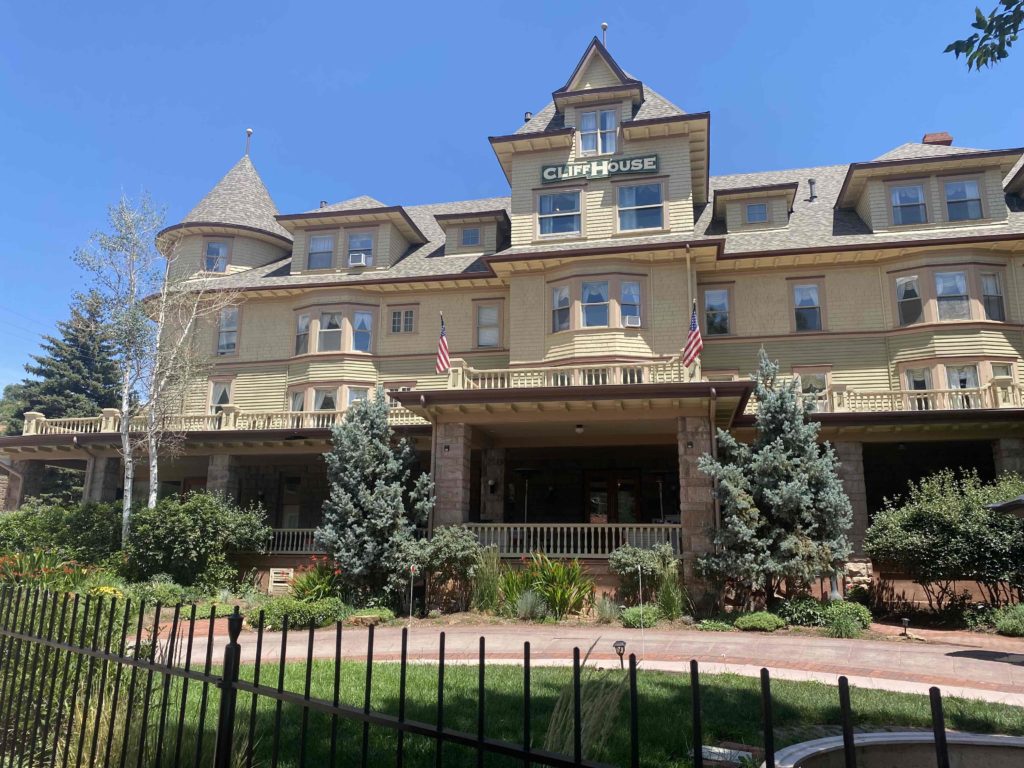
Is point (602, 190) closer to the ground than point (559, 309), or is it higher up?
higher up

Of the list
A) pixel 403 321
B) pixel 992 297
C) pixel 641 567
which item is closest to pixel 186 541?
pixel 403 321

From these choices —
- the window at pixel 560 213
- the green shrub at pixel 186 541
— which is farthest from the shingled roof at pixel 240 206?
the green shrub at pixel 186 541

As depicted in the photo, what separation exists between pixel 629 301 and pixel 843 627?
13.1 m

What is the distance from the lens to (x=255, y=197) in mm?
32812

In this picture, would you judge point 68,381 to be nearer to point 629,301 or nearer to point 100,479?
point 100,479

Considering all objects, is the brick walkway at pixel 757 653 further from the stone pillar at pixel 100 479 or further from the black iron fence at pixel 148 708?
the stone pillar at pixel 100 479

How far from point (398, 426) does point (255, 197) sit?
1698cm

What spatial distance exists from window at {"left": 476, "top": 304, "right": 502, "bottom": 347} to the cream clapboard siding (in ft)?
9.00

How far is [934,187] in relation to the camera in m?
24.2

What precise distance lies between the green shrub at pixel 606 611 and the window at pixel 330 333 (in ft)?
51.3

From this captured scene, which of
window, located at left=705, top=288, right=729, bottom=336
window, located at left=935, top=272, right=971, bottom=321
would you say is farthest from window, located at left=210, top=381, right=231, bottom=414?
window, located at left=935, top=272, right=971, bottom=321

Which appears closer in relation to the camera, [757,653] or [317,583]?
[757,653]

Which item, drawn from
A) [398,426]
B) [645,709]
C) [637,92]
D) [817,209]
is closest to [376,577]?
[398,426]

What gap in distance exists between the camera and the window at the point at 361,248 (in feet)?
94.0
